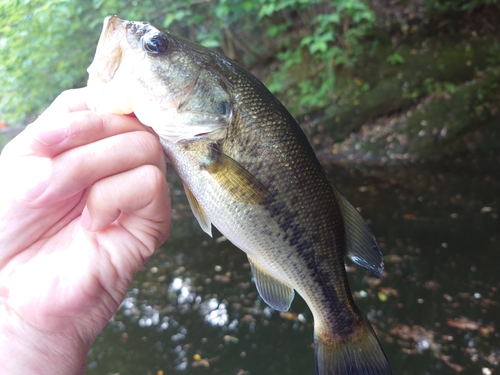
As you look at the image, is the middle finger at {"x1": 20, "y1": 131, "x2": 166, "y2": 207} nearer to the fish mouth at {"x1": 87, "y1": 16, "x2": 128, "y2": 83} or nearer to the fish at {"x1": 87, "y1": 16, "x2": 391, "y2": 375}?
the fish at {"x1": 87, "y1": 16, "x2": 391, "y2": 375}

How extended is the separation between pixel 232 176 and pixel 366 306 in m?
2.90

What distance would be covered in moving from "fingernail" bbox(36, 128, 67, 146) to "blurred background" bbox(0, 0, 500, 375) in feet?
9.34

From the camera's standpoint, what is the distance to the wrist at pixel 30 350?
1.21 m

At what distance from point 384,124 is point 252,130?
627 cm

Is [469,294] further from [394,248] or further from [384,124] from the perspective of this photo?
[384,124]

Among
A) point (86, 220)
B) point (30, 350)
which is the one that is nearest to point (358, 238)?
point (86, 220)

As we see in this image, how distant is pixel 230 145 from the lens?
1448 millimetres

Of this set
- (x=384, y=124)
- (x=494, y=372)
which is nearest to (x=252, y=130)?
(x=494, y=372)

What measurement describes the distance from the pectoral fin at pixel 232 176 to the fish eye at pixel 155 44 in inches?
18.0

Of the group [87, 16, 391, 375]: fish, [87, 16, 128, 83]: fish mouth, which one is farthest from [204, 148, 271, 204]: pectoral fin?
[87, 16, 128, 83]: fish mouth

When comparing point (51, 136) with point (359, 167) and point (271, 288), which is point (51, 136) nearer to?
point (271, 288)

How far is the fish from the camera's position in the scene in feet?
4.58

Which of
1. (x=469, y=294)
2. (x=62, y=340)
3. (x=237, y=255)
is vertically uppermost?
(x=62, y=340)

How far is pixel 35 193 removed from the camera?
3.73ft
